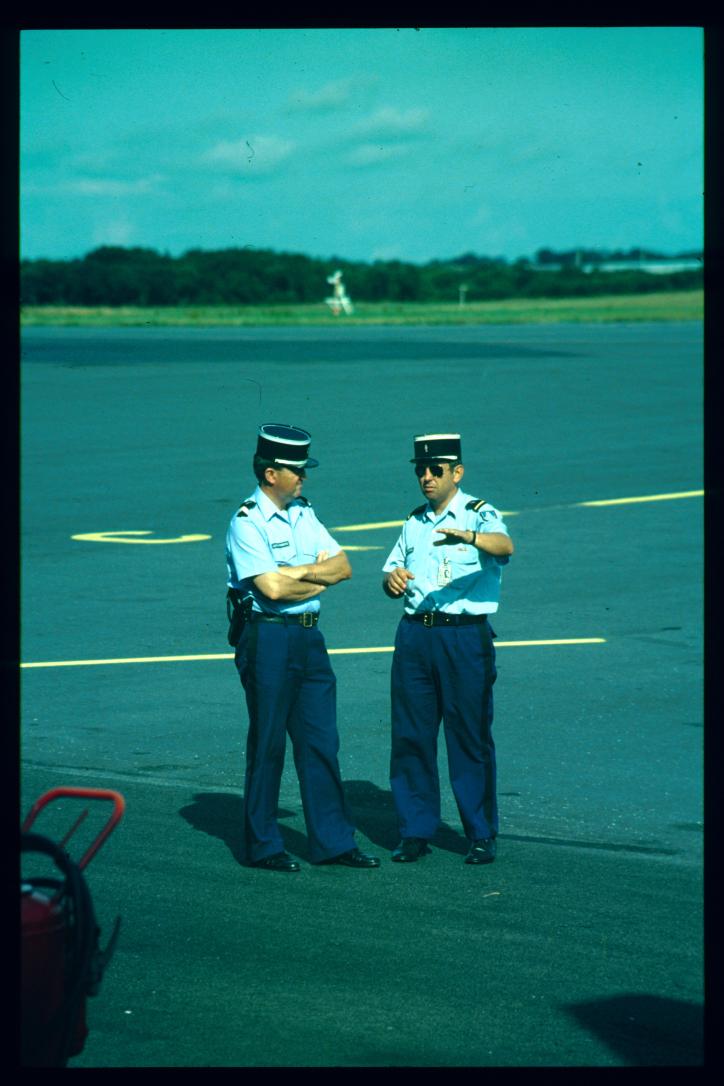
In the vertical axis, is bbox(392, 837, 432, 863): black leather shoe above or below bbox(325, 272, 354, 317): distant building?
below

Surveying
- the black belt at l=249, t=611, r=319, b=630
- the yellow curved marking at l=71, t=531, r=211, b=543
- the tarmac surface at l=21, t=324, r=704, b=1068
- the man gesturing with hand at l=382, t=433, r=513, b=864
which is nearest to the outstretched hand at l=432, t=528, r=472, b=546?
the man gesturing with hand at l=382, t=433, r=513, b=864

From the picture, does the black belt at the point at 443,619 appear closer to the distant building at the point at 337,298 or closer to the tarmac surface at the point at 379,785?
the tarmac surface at the point at 379,785

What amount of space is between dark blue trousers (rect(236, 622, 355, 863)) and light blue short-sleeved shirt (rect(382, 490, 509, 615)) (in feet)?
1.78

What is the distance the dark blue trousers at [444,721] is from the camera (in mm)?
7965

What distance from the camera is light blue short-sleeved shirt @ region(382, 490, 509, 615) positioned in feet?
26.1

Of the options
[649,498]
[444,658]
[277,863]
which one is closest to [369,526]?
[649,498]

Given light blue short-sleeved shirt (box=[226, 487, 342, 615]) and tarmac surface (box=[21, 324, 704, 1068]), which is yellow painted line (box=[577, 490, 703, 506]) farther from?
light blue short-sleeved shirt (box=[226, 487, 342, 615])

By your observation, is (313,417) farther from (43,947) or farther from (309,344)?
(43,947)

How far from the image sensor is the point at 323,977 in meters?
6.19

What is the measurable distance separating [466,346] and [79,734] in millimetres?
47373

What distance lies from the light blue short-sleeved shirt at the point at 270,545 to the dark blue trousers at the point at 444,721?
0.57 m

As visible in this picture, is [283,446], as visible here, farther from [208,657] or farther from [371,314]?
[371,314]

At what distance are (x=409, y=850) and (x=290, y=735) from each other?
736 mm

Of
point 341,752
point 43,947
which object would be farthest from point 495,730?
point 43,947
